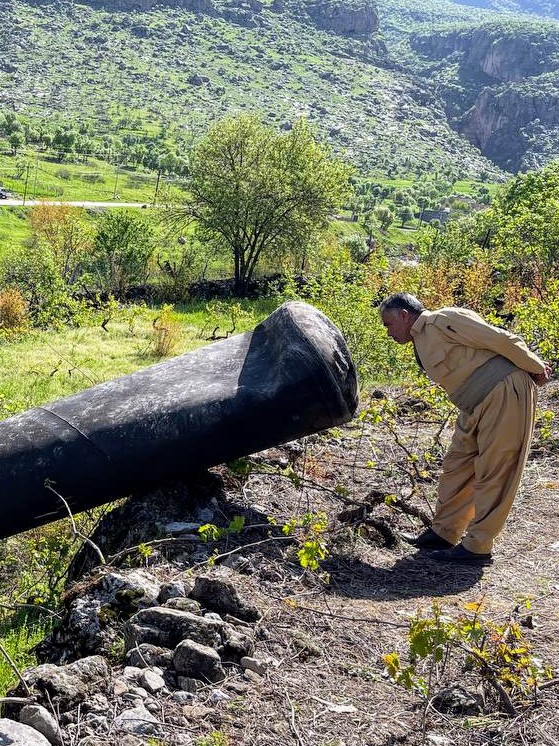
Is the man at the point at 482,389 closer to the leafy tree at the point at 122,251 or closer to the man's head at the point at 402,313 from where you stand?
the man's head at the point at 402,313

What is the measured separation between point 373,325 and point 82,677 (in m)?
8.30

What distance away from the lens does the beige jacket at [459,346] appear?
4.56 meters

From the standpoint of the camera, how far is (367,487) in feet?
19.7

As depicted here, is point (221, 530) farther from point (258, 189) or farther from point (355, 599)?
point (258, 189)

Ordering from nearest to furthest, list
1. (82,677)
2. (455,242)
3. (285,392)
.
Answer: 1. (82,677)
2. (285,392)
3. (455,242)

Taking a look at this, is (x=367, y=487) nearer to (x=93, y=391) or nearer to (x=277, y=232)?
(x=93, y=391)

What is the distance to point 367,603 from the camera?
4.05m

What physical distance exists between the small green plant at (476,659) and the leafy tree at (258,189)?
85.0 feet

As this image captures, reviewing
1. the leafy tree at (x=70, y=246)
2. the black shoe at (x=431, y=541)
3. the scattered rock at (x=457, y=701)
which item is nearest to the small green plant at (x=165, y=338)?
the black shoe at (x=431, y=541)

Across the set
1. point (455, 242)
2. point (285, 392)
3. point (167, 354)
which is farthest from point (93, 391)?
point (455, 242)

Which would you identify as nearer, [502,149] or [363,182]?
[363,182]

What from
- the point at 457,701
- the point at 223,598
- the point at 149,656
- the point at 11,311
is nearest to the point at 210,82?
the point at 11,311

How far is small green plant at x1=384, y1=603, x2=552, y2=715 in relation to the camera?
279cm

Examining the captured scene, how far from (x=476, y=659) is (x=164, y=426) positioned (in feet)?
7.81
